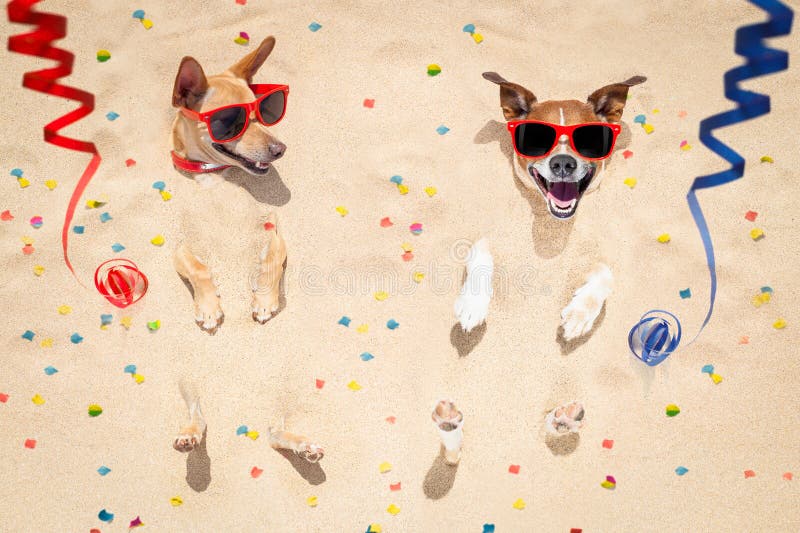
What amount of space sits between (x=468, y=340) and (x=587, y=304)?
81cm

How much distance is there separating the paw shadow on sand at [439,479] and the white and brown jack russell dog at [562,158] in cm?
90

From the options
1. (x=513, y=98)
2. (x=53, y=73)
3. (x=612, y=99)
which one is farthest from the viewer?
(x=53, y=73)

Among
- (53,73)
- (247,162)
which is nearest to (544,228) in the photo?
(247,162)

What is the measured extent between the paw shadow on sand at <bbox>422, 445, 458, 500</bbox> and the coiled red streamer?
9.88ft

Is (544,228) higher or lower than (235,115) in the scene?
lower

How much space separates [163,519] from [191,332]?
1235mm

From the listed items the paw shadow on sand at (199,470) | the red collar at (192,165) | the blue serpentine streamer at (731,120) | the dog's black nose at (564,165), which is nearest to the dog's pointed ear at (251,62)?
the red collar at (192,165)

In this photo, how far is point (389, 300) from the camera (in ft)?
18.2

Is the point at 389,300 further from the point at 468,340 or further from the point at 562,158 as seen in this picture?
the point at 562,158

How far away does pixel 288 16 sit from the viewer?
592cm

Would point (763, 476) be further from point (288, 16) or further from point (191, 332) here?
point (288, 16)

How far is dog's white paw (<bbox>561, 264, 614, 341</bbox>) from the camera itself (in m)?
5.31

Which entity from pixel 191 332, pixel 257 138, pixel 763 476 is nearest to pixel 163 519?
pixel 191 332

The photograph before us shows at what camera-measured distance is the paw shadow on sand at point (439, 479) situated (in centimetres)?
537
